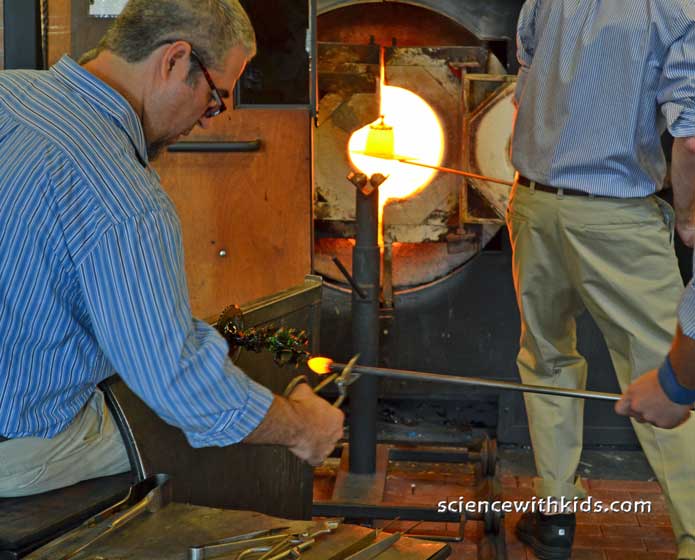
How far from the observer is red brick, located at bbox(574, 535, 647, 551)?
339cm

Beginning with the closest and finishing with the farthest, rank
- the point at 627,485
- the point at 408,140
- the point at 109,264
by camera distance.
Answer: the point at 109,264 < the point at 627,485 < the point at 408,140

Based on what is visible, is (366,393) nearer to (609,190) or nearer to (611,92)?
(609,190)

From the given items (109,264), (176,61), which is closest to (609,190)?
(176,61)

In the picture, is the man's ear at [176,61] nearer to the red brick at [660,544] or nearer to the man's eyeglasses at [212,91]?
the man's eyeglasses at [212,91]

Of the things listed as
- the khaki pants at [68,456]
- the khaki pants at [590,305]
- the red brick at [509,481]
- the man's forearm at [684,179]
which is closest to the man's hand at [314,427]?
the khaki pants at [68,456]

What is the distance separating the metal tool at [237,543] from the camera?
180 centimetres

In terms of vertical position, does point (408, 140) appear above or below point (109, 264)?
above

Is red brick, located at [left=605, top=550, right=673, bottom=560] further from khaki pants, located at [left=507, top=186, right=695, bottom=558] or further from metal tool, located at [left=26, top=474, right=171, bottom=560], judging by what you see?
metal tool, located at [left=26, top=474, right=171, bottom=560]

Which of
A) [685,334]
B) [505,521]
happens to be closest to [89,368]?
[685,334]

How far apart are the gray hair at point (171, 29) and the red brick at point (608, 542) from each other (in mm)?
2049

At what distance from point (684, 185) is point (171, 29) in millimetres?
1647

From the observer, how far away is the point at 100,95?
1991 mm

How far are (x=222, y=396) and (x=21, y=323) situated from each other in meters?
0.36

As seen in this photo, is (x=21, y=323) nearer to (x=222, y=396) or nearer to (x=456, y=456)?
(x=222, y=396)
